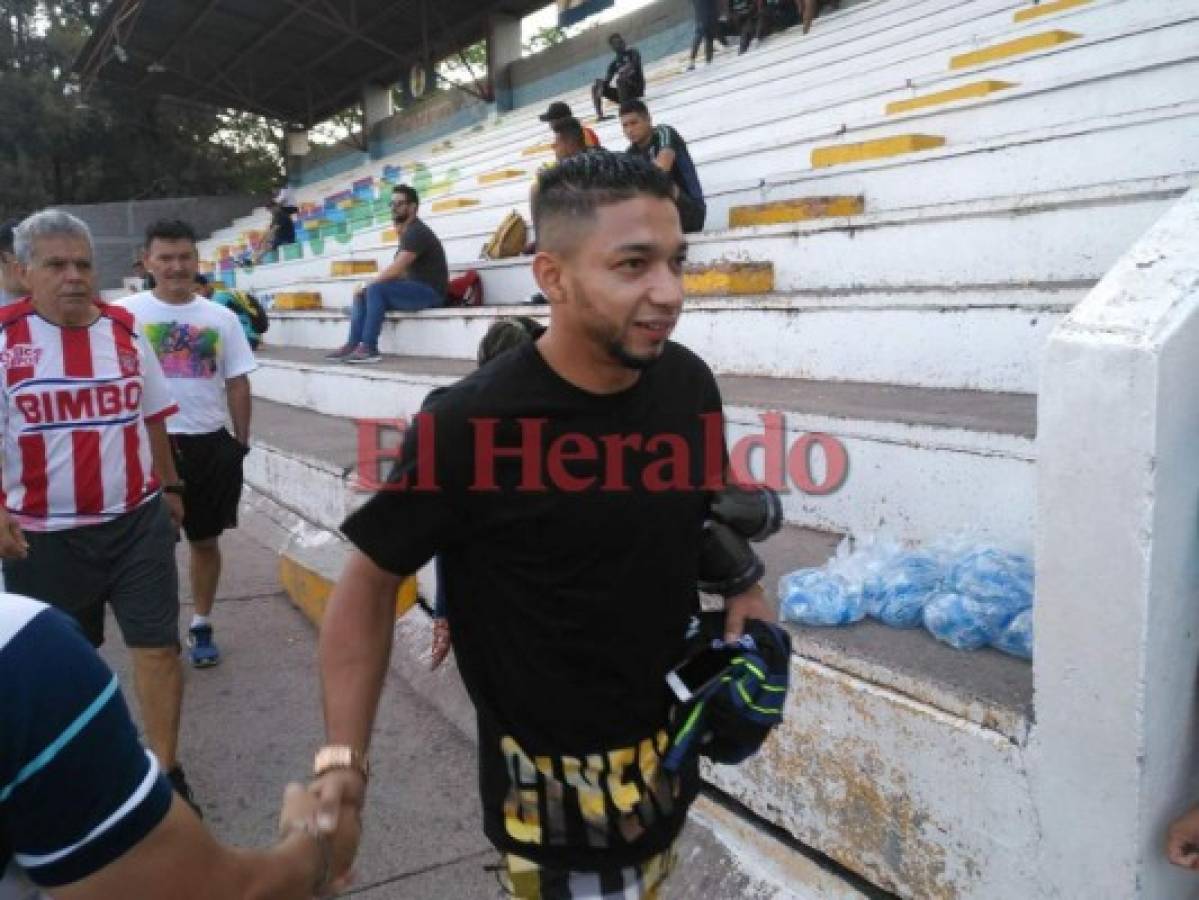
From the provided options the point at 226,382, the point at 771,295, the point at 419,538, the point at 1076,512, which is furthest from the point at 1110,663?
the point at 226,382

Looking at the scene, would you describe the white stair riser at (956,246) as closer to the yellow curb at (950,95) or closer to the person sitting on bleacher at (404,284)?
the yellow curb at (950,95)

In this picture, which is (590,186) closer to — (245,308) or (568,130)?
(568,130)

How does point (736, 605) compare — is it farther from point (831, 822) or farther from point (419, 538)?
point (831, 822)

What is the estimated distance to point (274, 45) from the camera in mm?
21828

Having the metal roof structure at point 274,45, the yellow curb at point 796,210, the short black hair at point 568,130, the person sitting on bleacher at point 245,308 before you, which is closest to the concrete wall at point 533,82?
the metal roof structure at point 274,45

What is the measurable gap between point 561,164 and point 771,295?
321 centimetres

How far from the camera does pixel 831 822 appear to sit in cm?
229

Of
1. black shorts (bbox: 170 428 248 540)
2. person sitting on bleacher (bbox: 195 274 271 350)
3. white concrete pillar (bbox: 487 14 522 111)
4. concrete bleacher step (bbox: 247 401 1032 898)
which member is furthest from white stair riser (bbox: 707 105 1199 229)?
white concrete pillar (bbox: 487 14 522 111)

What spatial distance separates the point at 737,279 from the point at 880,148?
1514mm

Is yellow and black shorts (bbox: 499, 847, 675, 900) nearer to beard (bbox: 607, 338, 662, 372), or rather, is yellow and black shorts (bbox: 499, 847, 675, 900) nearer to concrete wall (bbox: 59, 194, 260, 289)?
Result: beard (bbox: 607, 338, 662, 372)

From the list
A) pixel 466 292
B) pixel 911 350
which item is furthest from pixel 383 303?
pixel 911 350

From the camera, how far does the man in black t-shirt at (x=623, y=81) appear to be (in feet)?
35.5

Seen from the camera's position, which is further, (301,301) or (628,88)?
(301,301)

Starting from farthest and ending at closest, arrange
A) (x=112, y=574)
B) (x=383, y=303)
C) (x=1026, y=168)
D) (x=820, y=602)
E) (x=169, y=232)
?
(x=383, y=303), (x=1026, y=168), (x=169, y=232), (x=112, y=574), (x=820, y=602)
